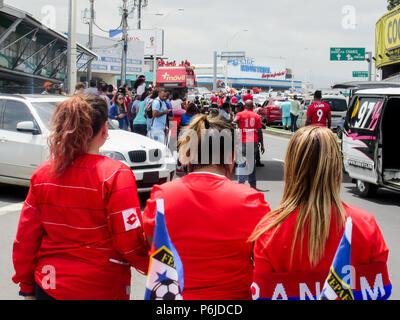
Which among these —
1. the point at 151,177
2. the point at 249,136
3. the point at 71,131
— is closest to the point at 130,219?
the point at 71,131

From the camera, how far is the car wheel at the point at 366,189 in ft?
34.2

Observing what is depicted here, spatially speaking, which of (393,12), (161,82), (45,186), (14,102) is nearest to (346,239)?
(45,186)

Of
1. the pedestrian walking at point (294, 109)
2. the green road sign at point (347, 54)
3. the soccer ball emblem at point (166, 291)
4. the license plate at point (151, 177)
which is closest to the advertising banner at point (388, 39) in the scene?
the pedestrian walking at point (294, 109)

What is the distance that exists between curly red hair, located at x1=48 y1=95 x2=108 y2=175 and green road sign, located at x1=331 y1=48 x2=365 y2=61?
4481 cm

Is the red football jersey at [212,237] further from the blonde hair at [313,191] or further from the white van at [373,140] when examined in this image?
the white van at [373,140]

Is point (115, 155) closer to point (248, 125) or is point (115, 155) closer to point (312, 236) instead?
point (248, 125)

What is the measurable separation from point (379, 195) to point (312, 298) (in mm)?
9469

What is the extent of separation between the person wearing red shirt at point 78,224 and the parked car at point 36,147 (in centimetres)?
594

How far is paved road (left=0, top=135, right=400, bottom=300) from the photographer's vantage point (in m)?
5.44

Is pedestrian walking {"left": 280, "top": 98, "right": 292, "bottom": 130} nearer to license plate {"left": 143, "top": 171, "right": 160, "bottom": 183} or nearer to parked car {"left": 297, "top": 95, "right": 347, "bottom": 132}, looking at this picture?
parked car {"left": 297, "top": 95, "right": 347, "bottom": 132}

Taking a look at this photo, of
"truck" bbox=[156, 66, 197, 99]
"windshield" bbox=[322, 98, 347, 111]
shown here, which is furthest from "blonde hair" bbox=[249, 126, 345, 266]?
"truck" bbox=[156, 66, 197, 99]

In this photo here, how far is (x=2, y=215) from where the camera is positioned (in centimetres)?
830
